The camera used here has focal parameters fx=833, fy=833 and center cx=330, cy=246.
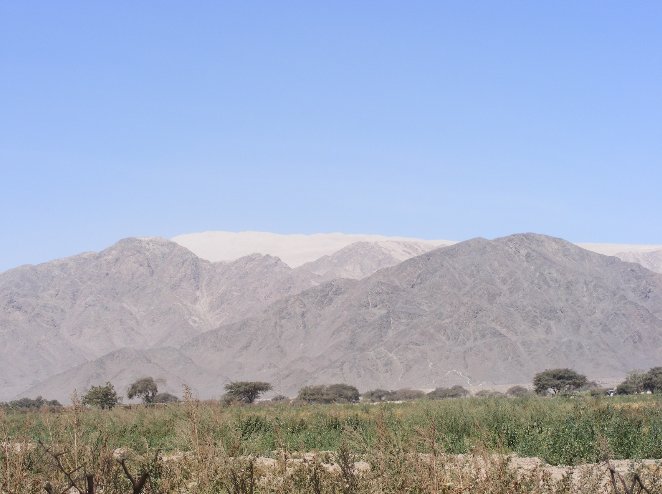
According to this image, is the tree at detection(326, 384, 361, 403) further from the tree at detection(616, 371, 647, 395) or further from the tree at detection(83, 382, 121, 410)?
the tree at detection(616, 371, 647, 395)

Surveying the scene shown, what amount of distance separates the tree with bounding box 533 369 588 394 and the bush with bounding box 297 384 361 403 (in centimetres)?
2162

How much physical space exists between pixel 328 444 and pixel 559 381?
237ft

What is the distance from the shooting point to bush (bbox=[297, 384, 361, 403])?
3634 inches

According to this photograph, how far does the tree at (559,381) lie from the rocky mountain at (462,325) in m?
28.7

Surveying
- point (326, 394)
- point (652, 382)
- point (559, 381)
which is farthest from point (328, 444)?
point (559, 381)

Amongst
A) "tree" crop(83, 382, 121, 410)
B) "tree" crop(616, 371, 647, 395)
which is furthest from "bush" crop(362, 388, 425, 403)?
"tree" crop(83, 382, 121, 410)

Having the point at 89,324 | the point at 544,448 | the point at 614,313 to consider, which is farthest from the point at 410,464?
the point at 89,324

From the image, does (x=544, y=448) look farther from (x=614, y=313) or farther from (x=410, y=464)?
(x=614, y=313)

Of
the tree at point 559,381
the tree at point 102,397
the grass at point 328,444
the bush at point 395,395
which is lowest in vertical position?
the bush at point 395,395

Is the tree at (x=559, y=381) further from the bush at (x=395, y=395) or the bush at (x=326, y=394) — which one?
the bush at (x=326, y=394)

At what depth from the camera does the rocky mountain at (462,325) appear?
12912cm

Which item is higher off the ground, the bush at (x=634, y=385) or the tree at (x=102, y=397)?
the tree at (x=102, y=397)

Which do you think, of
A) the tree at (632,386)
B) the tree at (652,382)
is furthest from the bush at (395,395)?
the tree at (652,382)

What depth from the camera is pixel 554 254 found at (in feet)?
546
